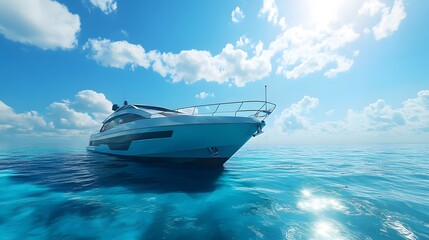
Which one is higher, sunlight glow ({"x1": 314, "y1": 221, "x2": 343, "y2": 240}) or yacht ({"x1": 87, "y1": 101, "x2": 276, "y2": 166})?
yacht ({"x1": 87, "y1": 101, "x2": 276, "y2": 166})

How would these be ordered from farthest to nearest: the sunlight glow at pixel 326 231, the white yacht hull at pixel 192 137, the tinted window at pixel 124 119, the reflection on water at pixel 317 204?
the tinted window at pixel 124 119 → the white yacht hull at pixel 192 137 → the reflection on water at pixel 317 204 → the sunlight glow at pixel 326 231

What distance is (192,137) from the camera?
7.97 m

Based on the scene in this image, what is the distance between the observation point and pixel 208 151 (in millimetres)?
8297

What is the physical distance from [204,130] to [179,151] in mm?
1751

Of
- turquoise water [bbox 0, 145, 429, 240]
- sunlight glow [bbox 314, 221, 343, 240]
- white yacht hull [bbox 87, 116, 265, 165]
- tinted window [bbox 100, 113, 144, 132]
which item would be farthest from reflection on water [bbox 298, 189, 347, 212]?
tinted window [bbox 100, 113, 144, 132]

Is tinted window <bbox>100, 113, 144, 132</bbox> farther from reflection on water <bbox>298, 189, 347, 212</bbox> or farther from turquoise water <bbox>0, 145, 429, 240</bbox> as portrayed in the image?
reflection on water <bbox>298, 189, 347, 212</bbox>

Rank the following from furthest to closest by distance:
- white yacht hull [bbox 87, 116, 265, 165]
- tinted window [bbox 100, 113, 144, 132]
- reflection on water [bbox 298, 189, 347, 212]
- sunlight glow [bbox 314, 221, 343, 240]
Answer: tinted window [bbox 100, 113, 144, 132], white yacht hull [bbox 87, 116, 265, 165], reflection on water [bbox 298, 189, 347, 212], sunlight glow [bbox 314, 221, 343, 240]

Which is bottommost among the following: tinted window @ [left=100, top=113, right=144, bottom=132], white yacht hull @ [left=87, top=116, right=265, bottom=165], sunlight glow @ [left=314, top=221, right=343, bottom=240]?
sunlight glow @ [left=314, top=221, right=343, bottom=240]

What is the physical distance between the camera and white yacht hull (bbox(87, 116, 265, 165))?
7762 mm

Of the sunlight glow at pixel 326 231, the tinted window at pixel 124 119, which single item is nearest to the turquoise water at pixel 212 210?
the sunlight glow at pixel 326 231

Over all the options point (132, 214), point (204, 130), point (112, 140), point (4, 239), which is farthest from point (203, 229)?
point (112, 140)

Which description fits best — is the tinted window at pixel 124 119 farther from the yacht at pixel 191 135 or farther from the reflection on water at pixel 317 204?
the reflection on water at pixel 317 204

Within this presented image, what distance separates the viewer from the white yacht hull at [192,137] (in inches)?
306

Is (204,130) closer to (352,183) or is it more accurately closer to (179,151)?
(179,151)
